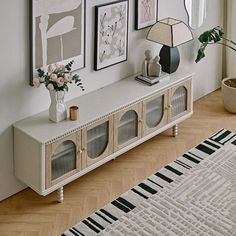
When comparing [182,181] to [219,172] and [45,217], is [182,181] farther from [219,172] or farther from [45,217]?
[45,217]

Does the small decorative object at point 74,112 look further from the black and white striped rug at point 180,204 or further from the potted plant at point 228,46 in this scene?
the potted plant at point 228,46

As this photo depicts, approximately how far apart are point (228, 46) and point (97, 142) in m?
2.03

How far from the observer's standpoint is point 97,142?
476 centimetres

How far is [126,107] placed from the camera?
4887 mm

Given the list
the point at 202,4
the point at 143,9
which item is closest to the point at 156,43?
the point at 143,9

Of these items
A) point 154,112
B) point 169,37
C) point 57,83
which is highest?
point 169,37

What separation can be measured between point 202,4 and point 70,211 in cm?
256

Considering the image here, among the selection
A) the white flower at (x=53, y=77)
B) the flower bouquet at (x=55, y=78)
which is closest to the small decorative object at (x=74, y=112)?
the flower bouquet at (x=55, y=78)

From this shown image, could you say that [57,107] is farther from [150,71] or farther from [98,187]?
[150,71]

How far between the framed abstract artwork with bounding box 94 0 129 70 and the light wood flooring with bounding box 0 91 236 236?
0.84m

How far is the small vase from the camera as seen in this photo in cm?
448

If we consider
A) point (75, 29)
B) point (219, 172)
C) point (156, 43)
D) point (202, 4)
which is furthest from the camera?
point (202, 4)

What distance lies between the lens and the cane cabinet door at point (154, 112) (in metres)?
5.14

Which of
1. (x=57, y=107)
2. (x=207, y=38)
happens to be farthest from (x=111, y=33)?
(x=207, y=38)
